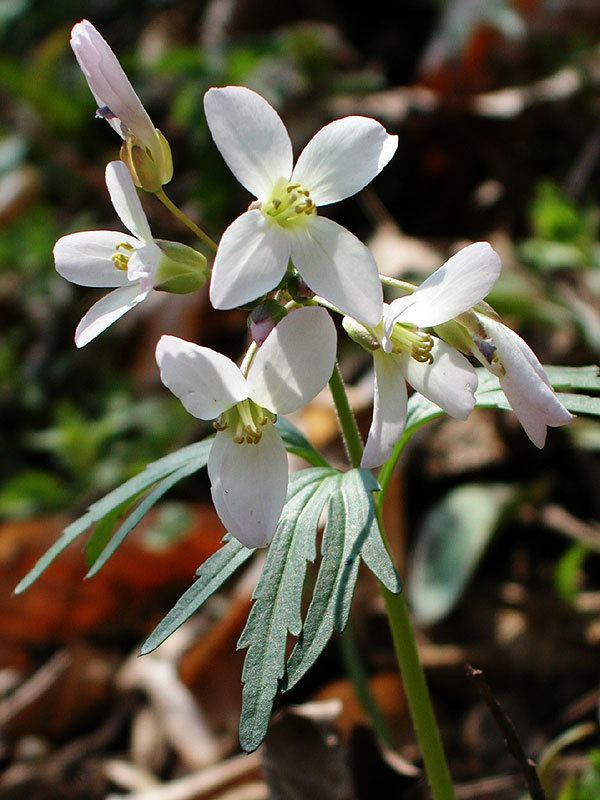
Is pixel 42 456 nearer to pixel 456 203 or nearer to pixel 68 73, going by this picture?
pixel 456 203

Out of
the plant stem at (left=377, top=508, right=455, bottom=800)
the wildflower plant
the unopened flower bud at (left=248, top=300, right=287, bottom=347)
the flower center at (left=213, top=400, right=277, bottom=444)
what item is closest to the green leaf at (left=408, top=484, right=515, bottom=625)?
the plant stem at (left=377, top=508, right=455, bottom=800)

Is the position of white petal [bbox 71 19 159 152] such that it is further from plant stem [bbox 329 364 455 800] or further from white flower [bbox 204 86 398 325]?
plant stem [bbox 329 364 455 800]

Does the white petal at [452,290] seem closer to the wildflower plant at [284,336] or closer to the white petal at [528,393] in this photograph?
the wildflower plant at [284,336]

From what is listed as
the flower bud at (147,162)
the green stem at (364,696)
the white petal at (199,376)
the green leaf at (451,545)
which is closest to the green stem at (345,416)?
the white petal at (199,376)

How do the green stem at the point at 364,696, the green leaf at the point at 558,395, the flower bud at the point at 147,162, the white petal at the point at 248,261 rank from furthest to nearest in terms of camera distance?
the green stem at the point at 364,696, the green leaf at the point at 558,395, the flower bud at the point at 147,162, the white petal at the point at 248,261

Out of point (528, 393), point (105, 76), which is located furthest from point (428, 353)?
point (105, 76)

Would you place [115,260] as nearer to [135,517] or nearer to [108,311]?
[108,311]

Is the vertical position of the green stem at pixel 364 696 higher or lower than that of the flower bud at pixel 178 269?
lower
